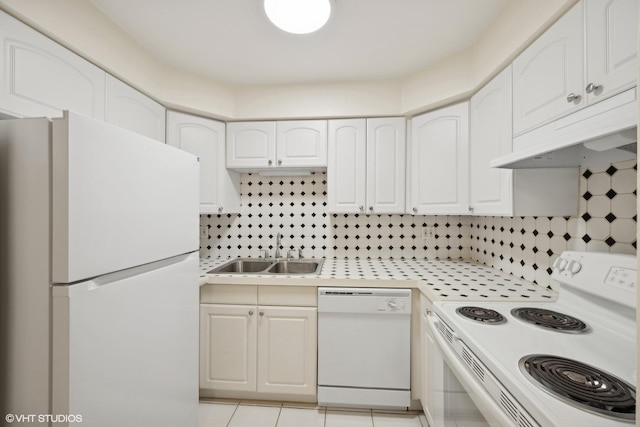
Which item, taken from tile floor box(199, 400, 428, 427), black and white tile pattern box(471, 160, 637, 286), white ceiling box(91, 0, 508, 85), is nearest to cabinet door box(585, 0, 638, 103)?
black and white tile pattern box(471, 160, 637, 286)

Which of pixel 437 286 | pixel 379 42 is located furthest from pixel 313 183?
pixel 437 286

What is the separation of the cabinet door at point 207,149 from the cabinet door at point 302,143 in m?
0.46

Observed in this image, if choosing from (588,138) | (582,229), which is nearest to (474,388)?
(588,138)

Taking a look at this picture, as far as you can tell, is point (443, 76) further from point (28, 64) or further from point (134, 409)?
point (134, 409)

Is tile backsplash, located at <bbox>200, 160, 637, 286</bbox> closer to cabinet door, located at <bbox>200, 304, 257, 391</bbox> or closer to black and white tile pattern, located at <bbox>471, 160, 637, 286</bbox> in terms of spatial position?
black and white tile pattern, located at <bbox>471, 160, 637, 286</bbox>

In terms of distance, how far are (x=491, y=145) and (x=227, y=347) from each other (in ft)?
6.55

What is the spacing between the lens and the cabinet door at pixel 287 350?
170 centimetres

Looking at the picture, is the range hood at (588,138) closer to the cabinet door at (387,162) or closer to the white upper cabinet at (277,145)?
the cabinet door at (387,162)

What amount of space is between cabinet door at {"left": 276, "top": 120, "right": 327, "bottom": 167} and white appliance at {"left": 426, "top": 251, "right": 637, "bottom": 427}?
1354 mm

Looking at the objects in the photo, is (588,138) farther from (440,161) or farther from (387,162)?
(387,162)

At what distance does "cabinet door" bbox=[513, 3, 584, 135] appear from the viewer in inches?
38.3

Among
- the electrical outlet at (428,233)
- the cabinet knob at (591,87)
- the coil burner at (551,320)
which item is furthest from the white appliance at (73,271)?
the electrical outlet at (428,233)

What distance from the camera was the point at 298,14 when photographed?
1.31 metres

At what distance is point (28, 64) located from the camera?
1.09 meters
